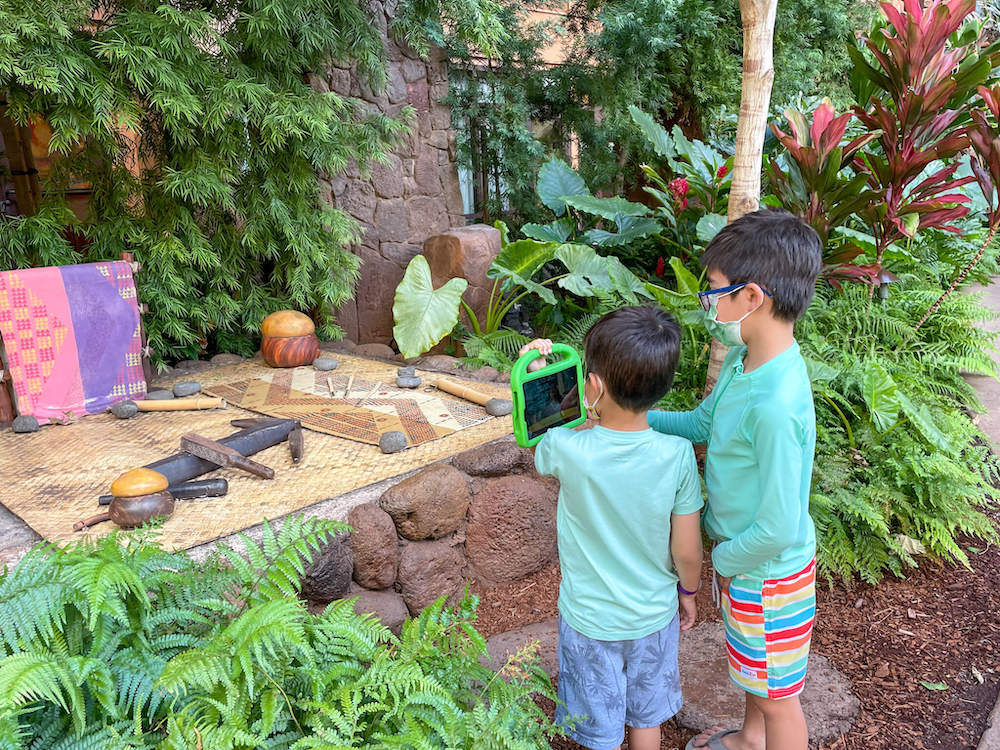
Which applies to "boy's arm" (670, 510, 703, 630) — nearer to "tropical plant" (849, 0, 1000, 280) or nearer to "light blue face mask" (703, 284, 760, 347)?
"light blue face mask" (703, 284, 760, 347)

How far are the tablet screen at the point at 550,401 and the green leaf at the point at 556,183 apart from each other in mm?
3352

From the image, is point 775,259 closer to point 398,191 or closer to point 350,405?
point 350,405

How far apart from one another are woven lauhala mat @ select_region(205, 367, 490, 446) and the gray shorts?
55.7 inches

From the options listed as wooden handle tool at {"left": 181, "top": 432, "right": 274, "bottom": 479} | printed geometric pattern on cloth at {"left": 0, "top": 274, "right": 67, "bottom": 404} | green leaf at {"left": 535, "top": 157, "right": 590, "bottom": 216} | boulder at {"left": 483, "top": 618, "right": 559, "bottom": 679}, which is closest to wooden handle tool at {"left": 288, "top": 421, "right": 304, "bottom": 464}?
wooden handle tool at {"left": 181, "top": 432, "right": 274, "bottom": 479}

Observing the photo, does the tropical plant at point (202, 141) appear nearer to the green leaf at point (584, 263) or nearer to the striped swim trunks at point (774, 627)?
the green leaf at point (584, 263)

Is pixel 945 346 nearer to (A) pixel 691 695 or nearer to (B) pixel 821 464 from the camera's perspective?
(B) pixel 821 464

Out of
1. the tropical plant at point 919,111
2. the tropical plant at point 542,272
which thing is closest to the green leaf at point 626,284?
the tropical plant at point 542,272

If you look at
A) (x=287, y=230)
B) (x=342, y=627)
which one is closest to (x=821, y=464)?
(x=342, y=627)

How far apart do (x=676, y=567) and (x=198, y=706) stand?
101cm

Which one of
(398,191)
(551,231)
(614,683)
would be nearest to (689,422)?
(614,683)

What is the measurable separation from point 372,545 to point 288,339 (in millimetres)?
1864

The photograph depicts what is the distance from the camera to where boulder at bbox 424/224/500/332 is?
4.56m

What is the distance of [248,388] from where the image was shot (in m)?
3.56

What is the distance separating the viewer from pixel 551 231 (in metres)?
4.68
